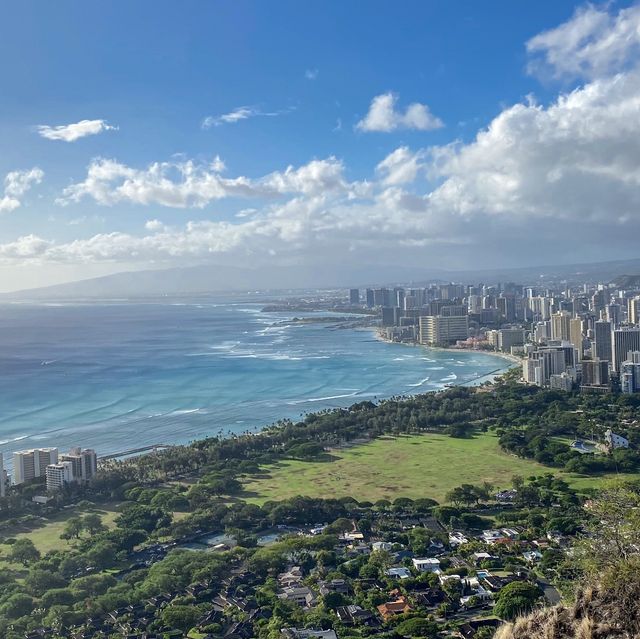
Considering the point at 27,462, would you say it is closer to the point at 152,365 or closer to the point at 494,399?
the point at 494,399

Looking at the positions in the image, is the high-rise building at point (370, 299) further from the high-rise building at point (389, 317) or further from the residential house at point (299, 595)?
the residential house at point (299, 595)

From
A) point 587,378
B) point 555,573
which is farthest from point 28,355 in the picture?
point 555,573

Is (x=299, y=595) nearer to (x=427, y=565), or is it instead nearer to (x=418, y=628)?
(x=418, y=628)

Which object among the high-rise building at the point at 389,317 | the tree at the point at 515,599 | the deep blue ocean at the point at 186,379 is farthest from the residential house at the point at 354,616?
the high-rise building at the point at 389,317

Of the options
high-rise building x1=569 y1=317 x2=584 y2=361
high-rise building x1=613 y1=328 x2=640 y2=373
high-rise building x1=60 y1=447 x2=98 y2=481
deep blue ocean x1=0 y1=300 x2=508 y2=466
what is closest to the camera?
high-rise building x1=60 y1=447 x2=98 y2=481

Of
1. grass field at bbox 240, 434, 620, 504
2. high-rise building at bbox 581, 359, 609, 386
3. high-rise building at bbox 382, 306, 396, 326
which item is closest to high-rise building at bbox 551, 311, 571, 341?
high-rise building at bbox 581, 359, 609, 386

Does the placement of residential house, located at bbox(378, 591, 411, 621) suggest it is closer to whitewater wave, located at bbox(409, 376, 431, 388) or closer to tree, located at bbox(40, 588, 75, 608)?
tree, located at bbox(40, 588, 75, 608)

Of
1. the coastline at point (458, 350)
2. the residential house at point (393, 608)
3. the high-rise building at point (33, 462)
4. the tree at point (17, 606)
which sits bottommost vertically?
the coastline at point (458, 350)
